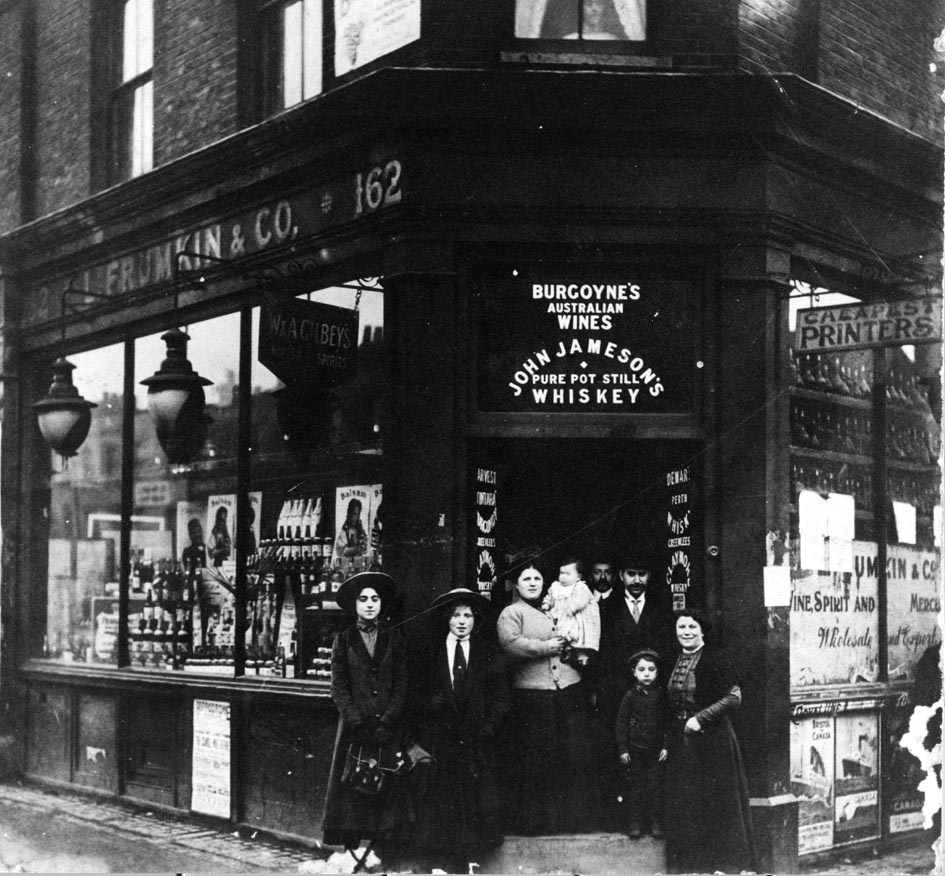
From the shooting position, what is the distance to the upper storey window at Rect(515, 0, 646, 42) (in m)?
8.20

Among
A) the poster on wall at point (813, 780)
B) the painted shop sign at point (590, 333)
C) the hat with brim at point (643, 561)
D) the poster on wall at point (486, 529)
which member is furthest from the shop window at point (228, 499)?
the poster on wall at point (813, 780)

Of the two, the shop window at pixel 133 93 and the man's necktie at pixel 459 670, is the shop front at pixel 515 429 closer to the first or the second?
the man's necktie at pixel 459 670

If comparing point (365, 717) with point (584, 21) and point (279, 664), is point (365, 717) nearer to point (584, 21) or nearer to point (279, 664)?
point (279, 664)

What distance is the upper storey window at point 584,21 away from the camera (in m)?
8.20

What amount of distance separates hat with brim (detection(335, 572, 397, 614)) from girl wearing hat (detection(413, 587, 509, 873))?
314mm

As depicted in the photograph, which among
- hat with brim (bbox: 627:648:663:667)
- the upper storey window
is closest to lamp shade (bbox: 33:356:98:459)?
the upper storey window

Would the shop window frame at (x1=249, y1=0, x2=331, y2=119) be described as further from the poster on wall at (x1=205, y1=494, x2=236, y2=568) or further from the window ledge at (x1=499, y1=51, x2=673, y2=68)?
the poster on wall at (x1=205, y1=494, x2=236, y2=568)

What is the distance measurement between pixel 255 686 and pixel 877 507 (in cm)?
471

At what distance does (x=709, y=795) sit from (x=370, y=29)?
5587 millimetres

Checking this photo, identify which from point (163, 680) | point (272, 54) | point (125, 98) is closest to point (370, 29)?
point (272, 54)

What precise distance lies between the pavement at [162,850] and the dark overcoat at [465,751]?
342mm

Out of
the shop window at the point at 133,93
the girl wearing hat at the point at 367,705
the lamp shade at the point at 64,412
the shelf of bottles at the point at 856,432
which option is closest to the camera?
the girl wearing hat at the point at 367,705

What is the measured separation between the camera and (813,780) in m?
8.22

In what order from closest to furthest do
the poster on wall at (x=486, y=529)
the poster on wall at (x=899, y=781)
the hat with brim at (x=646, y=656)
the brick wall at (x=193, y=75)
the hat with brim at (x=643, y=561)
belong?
the hat with brim at (x=646, y=656) → the poster on wall at (x=486, y=529) → the hat with brim at (x=643, y=561) → the poster on wall at (x=899, y=781) → the brick wall at (x=193, y=75)
